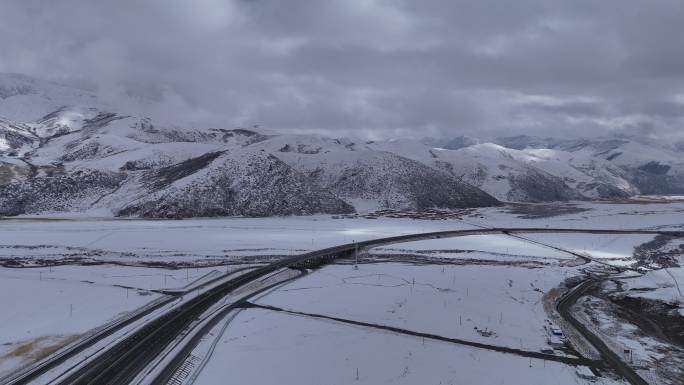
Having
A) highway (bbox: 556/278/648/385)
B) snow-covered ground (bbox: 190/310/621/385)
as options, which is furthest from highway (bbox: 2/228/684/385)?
snow-covered ground (bbox: 190/310/621/385)

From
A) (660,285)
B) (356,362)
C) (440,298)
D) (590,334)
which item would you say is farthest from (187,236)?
(660,285)

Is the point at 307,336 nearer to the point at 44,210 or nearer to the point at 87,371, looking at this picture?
the point at 87,371

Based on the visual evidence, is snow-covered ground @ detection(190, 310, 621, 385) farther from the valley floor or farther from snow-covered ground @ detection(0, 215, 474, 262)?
snow-covered ground @ detection(0, 215, 474, 262)

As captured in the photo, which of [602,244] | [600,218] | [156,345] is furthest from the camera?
[600,218]

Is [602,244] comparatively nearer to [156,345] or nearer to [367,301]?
[367,301]

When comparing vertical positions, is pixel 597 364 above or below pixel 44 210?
below

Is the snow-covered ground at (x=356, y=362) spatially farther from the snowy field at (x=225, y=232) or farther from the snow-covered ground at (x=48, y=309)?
the snowy field at (x=225, y=232)

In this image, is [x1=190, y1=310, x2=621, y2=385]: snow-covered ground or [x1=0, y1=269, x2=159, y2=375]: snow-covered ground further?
[x1=0, y1=269, x2=159, y2=375]: snow-covered ground

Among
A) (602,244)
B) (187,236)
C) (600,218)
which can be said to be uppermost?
(600,218)

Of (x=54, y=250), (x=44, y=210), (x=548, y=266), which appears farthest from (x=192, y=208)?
(x=548, y=266)
